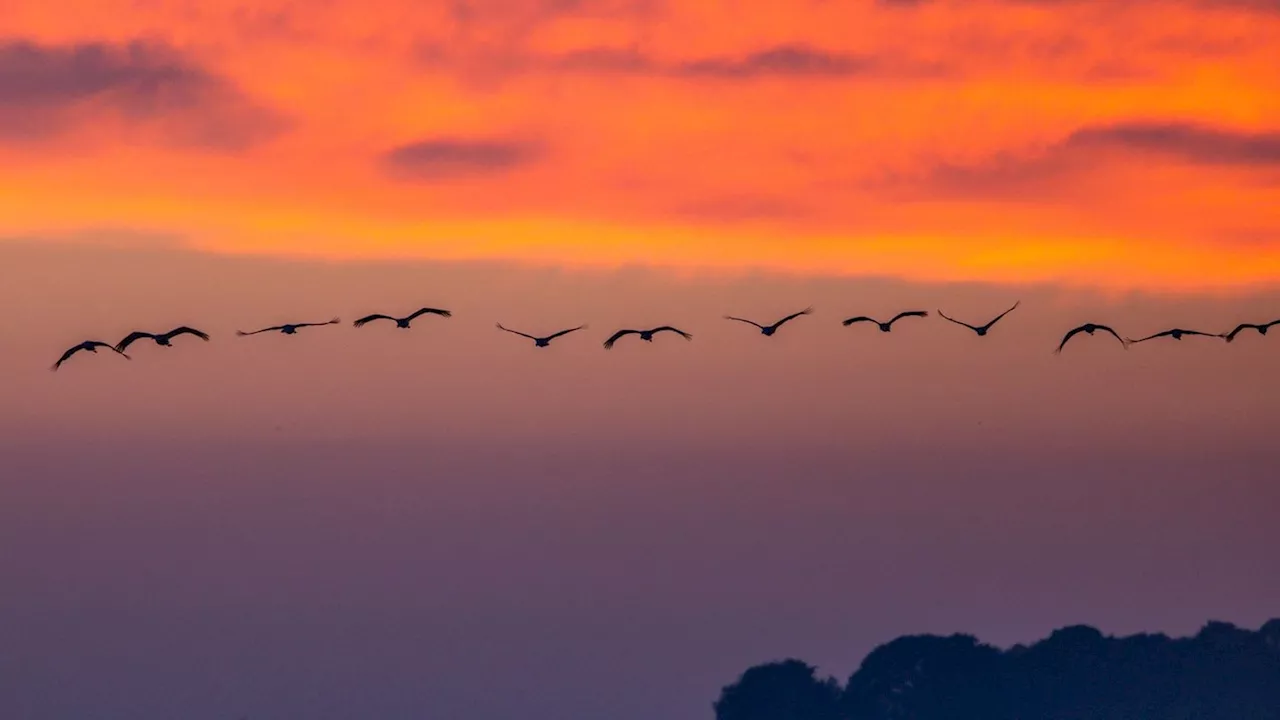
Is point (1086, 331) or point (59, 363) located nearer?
point (59, 363)

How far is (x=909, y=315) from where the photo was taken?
317 ft

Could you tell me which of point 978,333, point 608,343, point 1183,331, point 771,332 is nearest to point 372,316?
point 608,343

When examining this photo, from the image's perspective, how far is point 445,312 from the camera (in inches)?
3494

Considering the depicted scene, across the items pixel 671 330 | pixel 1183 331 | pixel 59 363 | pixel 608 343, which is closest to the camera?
pixel 59 363

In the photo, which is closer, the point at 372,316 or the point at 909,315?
the point at 372,316

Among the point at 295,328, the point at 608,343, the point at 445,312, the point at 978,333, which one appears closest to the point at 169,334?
the point at 295,328

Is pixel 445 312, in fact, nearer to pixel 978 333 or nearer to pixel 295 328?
pixel 295 328

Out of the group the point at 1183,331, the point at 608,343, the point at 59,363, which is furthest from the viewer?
the point at 1183,331

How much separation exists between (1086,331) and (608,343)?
22.8 metres

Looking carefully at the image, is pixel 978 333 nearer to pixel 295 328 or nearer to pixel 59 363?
pixel 295 328

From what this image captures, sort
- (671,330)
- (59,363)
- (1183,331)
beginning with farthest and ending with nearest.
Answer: (1183,331) → (671,330) → (59,363)

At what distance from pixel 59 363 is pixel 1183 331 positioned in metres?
49.2

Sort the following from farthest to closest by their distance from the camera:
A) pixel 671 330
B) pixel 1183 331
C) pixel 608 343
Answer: pixel 1183 331 → pixel 671 330 → pixel 608 343

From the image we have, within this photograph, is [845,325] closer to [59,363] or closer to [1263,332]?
[1263,332]
